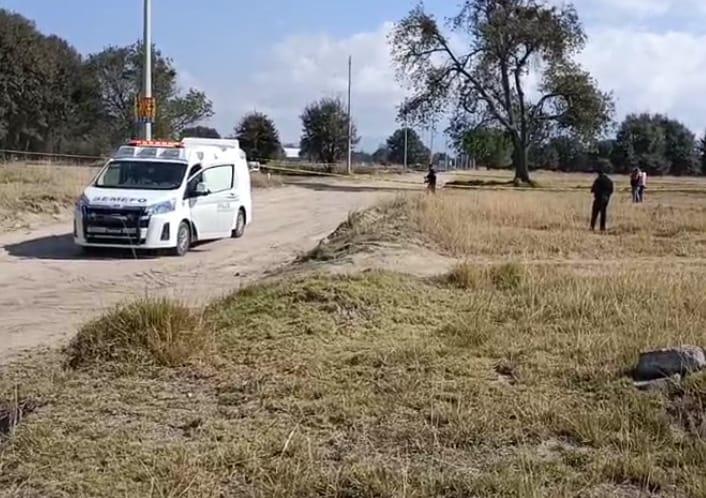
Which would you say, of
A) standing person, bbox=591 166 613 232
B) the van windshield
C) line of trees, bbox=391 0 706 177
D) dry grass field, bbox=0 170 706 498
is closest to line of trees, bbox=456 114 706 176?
line of trees, bbox=391 0 706 177

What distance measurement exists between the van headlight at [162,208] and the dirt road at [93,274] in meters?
0.87

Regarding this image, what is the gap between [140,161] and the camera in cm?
A: 1839

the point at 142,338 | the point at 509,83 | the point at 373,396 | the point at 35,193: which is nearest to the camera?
the point at 373,396

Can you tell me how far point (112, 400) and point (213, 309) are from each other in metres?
3.01

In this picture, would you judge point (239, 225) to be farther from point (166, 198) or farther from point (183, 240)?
point (166, 198)

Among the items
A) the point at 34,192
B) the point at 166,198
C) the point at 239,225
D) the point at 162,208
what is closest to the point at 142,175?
the point at 166,198

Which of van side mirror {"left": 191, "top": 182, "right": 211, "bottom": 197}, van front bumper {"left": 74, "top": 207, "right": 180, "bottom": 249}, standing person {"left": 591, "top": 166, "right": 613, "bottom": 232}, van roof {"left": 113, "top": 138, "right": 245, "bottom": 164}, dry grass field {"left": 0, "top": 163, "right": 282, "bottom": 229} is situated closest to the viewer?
van front bumper {"left": 74, "top": 207, "right": 180, "bottom": 249}

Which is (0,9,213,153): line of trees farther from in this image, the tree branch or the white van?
the white van

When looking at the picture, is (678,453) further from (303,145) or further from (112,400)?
(303,145)

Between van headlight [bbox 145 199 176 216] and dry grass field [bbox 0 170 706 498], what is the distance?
22.1ft

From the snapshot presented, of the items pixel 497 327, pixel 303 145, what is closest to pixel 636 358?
pixel 497 327

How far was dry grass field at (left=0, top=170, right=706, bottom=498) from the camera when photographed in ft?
15.9

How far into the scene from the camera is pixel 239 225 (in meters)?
20.8

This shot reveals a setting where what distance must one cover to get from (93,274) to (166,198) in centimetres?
305
